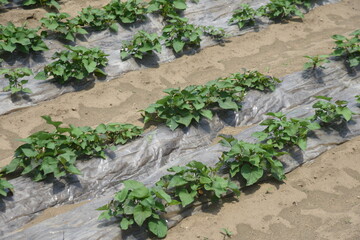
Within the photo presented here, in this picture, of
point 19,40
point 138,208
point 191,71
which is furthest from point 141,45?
point 138,208

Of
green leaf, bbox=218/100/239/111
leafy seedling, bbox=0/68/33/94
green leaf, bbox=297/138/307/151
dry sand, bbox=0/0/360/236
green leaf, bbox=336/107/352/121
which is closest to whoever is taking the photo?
dry sand, bbox=0/0/360/236

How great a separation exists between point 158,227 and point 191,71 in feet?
12.7

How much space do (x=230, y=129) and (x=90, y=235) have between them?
8.63ft

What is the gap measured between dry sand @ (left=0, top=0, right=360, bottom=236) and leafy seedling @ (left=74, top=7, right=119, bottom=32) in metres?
0.93

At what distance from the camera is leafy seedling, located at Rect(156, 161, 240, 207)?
15.3ft

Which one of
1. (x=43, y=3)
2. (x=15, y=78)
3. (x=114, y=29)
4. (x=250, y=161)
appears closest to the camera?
(x=250, y=161)

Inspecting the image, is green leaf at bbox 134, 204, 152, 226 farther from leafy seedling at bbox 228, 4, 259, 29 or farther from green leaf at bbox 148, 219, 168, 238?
leafy seedling at bbox 228, 4, 259, 29

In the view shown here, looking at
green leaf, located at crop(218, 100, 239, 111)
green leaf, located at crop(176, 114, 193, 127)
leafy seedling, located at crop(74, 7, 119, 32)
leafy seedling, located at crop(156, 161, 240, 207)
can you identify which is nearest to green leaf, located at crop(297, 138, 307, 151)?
leafy seedling, located at crop(156, 161, 240, 207)

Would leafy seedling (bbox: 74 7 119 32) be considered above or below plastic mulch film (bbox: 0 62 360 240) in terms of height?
above

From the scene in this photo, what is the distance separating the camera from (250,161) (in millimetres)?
5012

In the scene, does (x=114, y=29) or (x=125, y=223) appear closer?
(x=125, y=223)

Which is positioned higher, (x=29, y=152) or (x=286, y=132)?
(x=29, y=152)

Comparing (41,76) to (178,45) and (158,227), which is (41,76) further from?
(158,227)

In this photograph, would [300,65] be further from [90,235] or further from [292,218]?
[90,235]
